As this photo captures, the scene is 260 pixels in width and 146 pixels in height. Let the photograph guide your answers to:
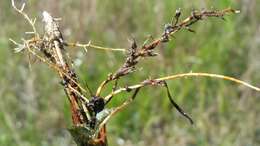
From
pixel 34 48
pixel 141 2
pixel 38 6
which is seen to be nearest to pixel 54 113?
pixel 38 6

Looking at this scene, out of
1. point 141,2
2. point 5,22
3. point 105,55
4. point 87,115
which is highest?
point 5,22

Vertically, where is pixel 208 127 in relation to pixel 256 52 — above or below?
below

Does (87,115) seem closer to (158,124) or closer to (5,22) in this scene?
(158,124)

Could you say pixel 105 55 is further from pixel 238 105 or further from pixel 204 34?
pixel 238 105

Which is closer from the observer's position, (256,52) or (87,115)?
(87,115)

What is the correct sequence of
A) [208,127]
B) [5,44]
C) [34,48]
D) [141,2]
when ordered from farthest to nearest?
[141,2] → [5,44] → [208,127] → [34,48]

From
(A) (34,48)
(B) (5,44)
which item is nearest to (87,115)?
(A) (34,48)

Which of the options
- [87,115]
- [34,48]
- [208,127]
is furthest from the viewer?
[208,127]
